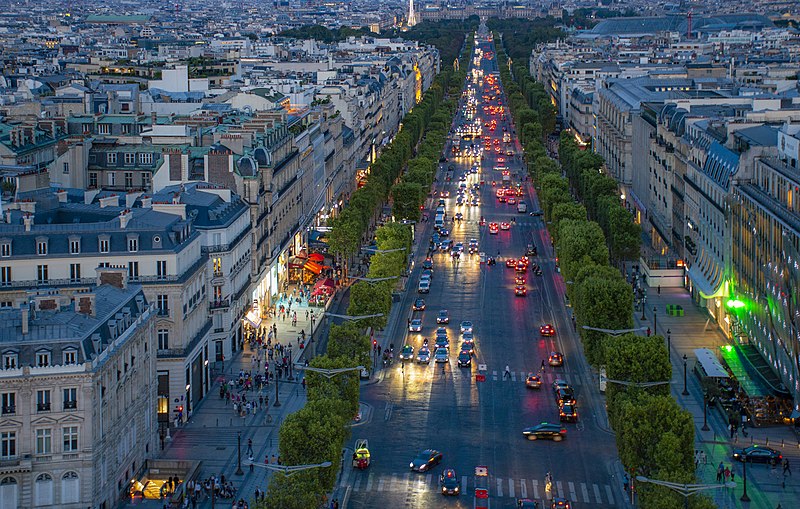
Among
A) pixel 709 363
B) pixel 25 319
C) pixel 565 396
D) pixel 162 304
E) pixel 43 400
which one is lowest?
pixel 565 396

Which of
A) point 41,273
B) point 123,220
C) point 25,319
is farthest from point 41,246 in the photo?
point 25,319

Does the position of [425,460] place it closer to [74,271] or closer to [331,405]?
[331,405]

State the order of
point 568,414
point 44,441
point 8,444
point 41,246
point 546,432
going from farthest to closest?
point 41,246 → point 568,414 → point 546,432 → point 44,441 → point 8,444

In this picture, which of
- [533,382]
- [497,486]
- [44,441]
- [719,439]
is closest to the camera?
[44,441]

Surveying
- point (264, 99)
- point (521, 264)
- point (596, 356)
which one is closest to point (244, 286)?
point (596, 356)

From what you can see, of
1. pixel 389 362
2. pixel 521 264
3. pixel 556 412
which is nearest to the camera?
pixel 556 412

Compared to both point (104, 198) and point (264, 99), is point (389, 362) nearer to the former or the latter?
point (104, 198)

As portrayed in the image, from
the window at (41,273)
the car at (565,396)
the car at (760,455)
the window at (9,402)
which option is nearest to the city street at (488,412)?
the car at (565,396)
